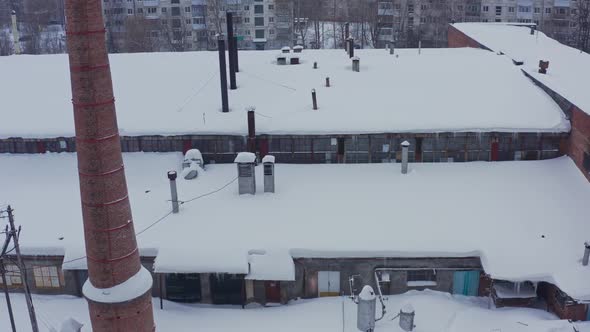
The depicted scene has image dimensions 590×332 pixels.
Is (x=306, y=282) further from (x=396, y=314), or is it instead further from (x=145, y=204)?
(x=145, y=204)

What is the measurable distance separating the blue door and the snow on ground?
27cm

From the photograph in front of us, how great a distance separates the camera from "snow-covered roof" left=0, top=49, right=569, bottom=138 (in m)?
27.4

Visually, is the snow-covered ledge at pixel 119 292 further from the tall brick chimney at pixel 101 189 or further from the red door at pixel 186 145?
the red door at pixel 186 145

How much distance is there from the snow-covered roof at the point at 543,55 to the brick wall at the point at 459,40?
324mm

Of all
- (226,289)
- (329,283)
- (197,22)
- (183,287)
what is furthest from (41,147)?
(197,22)

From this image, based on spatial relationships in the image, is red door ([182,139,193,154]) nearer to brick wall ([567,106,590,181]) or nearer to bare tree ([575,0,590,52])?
brick wall ([567,106,590,181])

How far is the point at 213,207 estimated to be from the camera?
2402 cm

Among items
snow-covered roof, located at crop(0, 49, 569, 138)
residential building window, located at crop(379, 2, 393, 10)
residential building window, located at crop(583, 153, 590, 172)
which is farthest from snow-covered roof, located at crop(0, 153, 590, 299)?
residential building window, located at crop(379, 2, 393, 10)

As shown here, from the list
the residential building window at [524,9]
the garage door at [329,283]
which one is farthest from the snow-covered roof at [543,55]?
the residential building window at [524,9]

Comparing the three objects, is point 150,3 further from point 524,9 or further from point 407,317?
point 407,317

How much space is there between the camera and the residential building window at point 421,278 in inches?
864

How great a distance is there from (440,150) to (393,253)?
8010 millimetres

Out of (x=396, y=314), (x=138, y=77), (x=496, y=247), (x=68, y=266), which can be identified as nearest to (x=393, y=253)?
(x=396, y=314)

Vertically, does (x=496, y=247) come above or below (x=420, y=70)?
below
